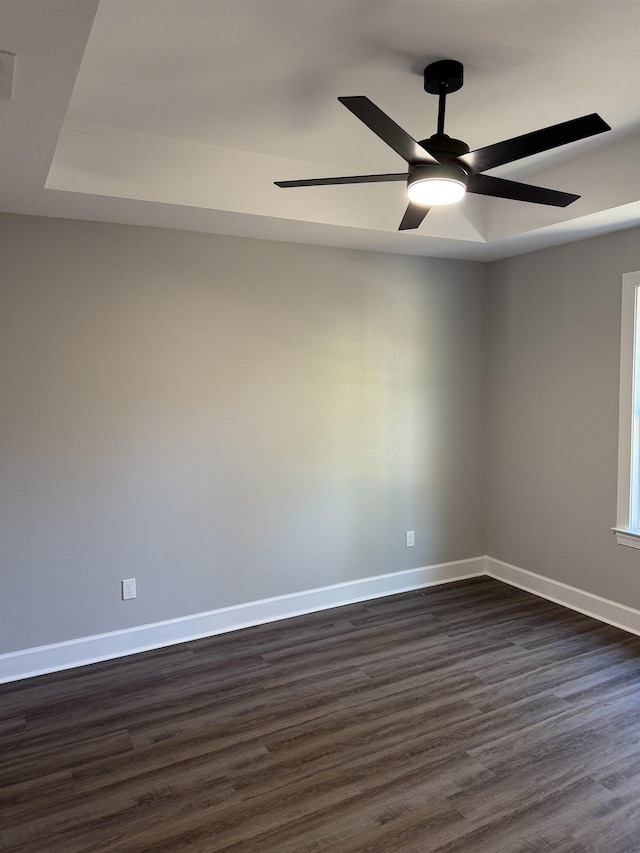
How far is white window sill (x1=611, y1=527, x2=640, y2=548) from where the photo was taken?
352 cm

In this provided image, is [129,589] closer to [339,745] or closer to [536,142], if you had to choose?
[339,745]

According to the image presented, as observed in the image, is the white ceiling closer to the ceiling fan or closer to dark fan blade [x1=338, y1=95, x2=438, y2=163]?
the ceiling fan

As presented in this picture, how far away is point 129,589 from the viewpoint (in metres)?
3.38

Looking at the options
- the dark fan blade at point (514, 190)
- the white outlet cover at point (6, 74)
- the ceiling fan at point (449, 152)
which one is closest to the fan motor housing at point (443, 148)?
the ceiling fan at point (449, 152)

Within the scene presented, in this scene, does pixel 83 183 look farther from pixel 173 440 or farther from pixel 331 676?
pixel 331 676

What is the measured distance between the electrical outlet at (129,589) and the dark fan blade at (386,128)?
262 cm

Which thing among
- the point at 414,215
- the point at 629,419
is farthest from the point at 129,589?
the point at 629,419

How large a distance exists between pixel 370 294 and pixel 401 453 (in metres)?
1.14

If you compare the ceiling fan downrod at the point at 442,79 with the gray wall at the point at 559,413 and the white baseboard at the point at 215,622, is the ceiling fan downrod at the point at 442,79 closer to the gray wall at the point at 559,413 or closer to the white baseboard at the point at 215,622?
the gray wall at the point at 559,413

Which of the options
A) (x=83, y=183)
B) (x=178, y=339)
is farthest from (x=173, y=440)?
(x=83, y=183)

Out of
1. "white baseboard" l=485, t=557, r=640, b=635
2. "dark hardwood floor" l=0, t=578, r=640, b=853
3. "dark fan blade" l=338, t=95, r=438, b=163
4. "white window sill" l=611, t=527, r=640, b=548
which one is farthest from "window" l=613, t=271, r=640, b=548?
"dark fan blade" l=338, t=95, r=438, b=163

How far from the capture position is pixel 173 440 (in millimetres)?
3473

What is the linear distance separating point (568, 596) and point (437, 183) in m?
2.99

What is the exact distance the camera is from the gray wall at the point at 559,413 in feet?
12.0
